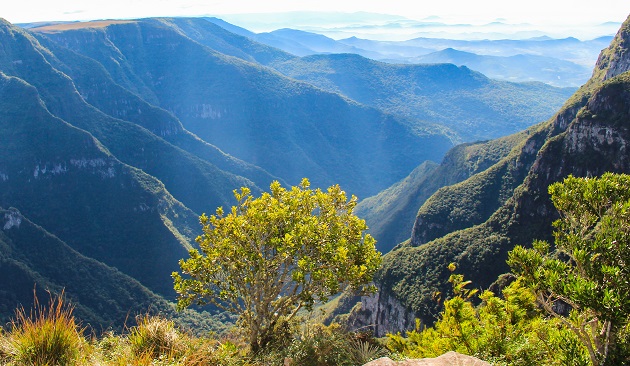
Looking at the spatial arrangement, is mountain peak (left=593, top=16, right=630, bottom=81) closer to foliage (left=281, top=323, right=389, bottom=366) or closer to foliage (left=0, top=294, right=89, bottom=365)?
foliage (left=281, top=323, right=389, bottom=366)

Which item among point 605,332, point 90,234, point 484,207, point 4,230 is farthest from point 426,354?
point 90,234

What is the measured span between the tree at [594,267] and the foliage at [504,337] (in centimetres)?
83

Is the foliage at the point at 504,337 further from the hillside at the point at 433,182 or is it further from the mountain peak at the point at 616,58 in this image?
the hillside at the point at 433,182

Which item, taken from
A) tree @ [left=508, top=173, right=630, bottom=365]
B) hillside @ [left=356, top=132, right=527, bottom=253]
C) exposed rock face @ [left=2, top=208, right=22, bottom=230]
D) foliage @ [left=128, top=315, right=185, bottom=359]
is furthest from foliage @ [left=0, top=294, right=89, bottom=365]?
hillside @ [left=356, top=132, right=527, bottom=253]

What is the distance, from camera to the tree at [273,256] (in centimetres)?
1513

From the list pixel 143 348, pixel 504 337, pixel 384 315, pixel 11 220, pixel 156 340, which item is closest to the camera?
pixel 143 348

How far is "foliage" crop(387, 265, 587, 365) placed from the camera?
1160cm

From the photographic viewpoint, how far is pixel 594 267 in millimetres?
10227

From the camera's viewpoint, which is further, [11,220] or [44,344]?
[11,220]

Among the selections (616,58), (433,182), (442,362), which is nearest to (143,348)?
(442,362)

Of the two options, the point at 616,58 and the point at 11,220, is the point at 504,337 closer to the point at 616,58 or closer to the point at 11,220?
the point at 616,58

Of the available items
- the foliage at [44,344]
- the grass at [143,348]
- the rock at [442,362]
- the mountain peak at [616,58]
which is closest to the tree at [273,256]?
the grass at [143,348]

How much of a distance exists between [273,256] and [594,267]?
10.2 m

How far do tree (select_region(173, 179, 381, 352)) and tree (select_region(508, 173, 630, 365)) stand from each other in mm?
5558
